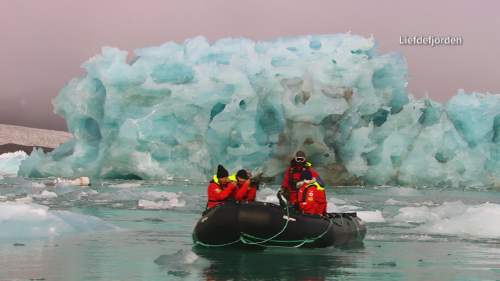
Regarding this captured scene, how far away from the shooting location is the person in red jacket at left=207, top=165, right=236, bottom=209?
32.9ft

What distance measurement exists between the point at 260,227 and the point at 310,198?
39.3 inches

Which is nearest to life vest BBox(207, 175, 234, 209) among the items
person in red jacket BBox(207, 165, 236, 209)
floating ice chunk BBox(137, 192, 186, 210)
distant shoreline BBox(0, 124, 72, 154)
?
person in red jacket BBox(207, 165, 236, 209)

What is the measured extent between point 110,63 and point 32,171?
7.25 metres

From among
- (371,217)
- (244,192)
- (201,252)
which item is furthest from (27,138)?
(201,252)

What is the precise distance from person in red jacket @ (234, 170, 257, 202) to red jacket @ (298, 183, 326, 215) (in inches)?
26.0

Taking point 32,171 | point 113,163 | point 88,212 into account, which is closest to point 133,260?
point 88,212

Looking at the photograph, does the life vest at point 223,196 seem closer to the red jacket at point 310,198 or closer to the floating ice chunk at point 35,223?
the red jacket at point 310,198

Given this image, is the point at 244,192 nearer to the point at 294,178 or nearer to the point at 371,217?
the point at 294,178

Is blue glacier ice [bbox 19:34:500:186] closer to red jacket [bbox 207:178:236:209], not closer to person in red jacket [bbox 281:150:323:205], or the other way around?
person in red jacket [bbox 281:150:323:205]

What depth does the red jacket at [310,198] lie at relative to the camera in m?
10.3

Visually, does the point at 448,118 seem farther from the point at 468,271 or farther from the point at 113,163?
the point at 468,271

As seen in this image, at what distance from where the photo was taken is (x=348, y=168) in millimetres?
31094

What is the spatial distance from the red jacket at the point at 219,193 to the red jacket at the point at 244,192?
0.07m

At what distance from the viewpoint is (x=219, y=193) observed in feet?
33.2
